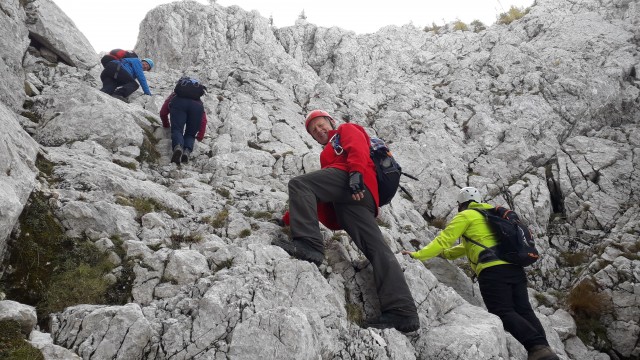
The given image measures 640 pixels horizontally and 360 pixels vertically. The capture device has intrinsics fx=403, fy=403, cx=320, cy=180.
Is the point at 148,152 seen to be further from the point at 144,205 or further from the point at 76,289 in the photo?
the point at 76,289

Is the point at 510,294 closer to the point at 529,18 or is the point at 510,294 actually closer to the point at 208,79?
the point at 208,79

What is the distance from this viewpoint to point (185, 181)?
10742 mm

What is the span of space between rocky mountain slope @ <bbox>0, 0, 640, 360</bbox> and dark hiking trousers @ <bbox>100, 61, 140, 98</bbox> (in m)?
0.60

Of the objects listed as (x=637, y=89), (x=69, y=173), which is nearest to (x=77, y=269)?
(x=69, y=173)

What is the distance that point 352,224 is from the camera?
305 inches

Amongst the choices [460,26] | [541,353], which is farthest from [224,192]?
[460,26]

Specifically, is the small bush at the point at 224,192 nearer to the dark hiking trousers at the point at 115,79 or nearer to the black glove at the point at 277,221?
the black glove at the point at 277,221

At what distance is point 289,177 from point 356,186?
230 inches

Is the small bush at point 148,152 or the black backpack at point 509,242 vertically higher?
the small bush at point 148,152

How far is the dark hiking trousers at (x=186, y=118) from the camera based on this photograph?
1215 cm

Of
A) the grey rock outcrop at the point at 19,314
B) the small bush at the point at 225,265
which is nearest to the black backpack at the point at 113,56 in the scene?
the small bush at the point at 225,265

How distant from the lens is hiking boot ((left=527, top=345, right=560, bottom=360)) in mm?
7375

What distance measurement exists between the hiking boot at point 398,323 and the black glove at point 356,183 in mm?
2264

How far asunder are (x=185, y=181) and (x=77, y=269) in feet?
16.3
